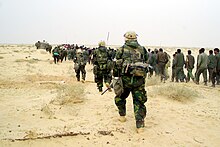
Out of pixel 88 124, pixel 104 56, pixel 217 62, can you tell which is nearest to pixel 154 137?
pixel 88 124

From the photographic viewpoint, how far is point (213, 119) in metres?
5.55

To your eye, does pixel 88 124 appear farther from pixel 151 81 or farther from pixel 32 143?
pixel 151 81

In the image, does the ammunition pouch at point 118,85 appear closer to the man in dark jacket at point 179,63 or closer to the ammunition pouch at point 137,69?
the ammunition pouch at point 137,69

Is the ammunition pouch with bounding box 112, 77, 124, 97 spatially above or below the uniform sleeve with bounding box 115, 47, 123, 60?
below

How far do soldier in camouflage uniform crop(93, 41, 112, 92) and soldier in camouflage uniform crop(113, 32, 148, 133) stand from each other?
364 centimetres

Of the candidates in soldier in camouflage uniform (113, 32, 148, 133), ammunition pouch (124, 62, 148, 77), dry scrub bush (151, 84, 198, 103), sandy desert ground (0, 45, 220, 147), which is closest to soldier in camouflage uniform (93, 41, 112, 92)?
sandy desert ground (0, 45, 220, 147)

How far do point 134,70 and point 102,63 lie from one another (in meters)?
3.95

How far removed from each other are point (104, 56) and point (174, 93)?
251 cm

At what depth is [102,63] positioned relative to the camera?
27.0ft

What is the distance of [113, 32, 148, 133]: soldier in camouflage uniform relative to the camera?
437 centimetres

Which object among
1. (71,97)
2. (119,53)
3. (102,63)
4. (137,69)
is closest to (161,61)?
(102,63)

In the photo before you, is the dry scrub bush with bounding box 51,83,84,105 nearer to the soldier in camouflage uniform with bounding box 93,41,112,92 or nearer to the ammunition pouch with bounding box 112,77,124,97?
the soldier in camouflage uniform with bounding box 93,41,112,92

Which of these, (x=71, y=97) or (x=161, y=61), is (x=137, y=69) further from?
(x=161, y=61)

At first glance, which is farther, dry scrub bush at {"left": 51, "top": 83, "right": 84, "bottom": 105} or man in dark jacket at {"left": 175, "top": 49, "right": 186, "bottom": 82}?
man in dark jacket at {"left": 175, "top": 49, "right": 186, "bottom": 82}
